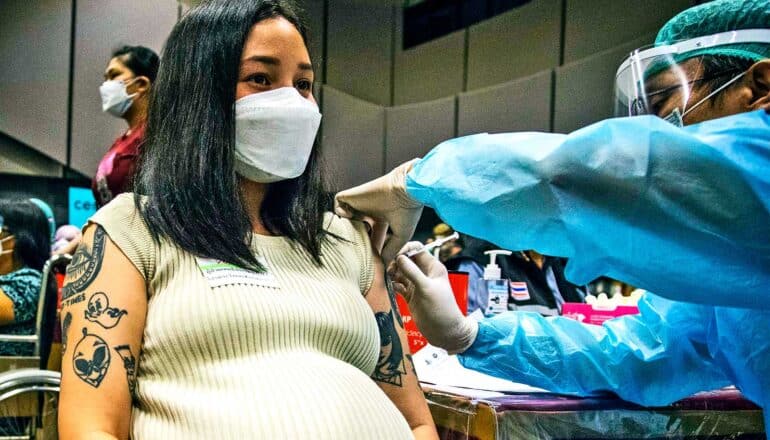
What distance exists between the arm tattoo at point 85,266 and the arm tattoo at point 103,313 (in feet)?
0.13

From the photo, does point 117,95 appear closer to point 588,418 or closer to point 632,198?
point 588,418

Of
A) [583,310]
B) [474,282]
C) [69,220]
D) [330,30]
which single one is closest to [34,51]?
[69,220]

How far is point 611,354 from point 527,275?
4.67 ft

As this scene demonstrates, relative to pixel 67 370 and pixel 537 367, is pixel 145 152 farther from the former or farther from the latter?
pixel 537 367

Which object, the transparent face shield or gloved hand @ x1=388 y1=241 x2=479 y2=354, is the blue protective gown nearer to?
the transparent face shield

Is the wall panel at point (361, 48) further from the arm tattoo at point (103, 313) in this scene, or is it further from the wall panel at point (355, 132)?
the arm tattoo at point (103, 313)

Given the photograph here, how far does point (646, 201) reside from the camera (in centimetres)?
96

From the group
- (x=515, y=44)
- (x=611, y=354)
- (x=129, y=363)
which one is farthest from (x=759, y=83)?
(x=515, y=44)

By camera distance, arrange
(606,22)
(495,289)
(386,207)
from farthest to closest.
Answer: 1. (606,22)
2. (495,289)
3. (386,207)

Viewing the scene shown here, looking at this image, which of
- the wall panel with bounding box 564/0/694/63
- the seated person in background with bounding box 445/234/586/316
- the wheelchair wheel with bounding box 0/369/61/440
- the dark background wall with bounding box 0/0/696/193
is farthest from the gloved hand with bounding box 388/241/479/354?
the dark background wall with bounding box 0/0/696/193

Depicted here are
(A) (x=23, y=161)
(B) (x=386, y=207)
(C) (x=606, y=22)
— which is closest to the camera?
(B) (x=386, y=207)

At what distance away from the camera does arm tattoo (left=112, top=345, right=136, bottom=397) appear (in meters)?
1.02

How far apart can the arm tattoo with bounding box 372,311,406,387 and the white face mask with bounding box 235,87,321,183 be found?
293 millimetres

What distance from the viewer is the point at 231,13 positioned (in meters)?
1.22
